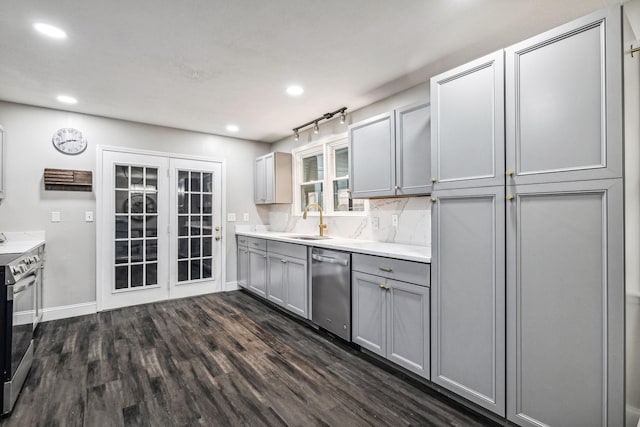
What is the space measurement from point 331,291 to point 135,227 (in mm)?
2887

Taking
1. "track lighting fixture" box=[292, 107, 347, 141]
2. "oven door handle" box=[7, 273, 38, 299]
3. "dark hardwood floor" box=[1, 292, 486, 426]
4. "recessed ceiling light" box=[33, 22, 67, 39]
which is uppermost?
"recessed ceiling light" box=[33, 22, 67, 39]

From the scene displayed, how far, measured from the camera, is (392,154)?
276 centimetres

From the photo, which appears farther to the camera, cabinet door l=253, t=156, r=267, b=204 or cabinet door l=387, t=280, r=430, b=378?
cabinet door l=253, t=156, r=267, b=204

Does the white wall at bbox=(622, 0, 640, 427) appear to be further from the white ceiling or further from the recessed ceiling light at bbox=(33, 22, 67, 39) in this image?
the recessed ceiling light at bbox=(33, 22, 67, 39)

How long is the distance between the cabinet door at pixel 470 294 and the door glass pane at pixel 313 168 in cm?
245

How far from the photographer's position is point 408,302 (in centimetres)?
226

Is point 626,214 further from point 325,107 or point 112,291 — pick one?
point 112,291

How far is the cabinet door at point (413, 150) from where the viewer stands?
248cm

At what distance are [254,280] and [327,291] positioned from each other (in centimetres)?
172

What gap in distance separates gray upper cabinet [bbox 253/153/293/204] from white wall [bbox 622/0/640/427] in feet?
12.5

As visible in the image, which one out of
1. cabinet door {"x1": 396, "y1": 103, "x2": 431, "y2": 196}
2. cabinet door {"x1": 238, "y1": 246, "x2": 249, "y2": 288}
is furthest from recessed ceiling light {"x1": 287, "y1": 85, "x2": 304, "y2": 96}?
cabinet door {"x1": 238, "y1": 246, "x2": 249, "y2": 288}

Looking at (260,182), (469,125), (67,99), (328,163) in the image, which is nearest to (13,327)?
(67,99)

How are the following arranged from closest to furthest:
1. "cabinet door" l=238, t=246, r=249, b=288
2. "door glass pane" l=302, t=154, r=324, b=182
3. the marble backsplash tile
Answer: the marble backsplash tile < "door glass pane" l=302, t=154, r=324, b=182 < "cabinet door" l=238, t=246, r=249, b=288

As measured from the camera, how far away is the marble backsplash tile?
9.64ft
